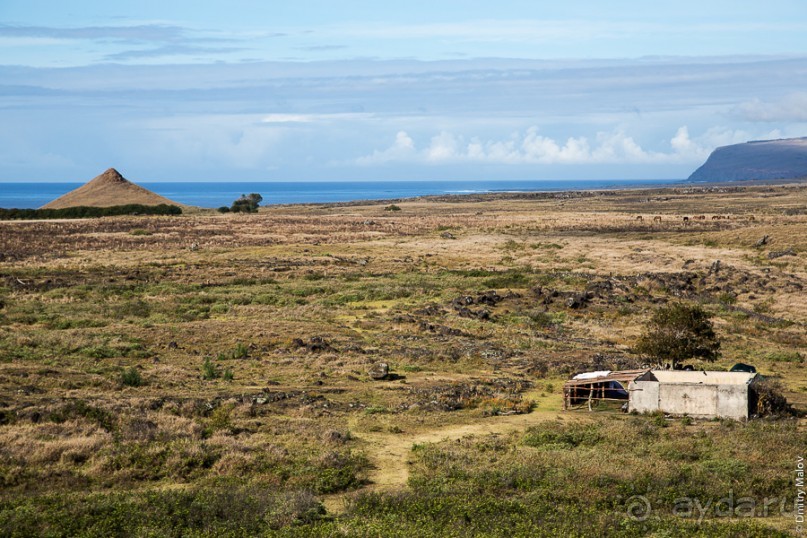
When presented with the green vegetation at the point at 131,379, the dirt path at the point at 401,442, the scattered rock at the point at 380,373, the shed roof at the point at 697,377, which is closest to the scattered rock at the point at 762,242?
the shed roof at the point at 697,377

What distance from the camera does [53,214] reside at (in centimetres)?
11319

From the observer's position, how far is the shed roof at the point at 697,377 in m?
24.8

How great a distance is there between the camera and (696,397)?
22.9m

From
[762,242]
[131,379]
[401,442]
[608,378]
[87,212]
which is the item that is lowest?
[401,442]

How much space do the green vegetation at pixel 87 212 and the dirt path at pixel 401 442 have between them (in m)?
103

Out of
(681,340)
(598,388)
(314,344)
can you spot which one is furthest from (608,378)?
(314,344)

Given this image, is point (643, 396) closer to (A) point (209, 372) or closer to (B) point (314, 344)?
(B) point (314, 344)

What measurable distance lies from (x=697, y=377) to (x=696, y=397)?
2.52 m

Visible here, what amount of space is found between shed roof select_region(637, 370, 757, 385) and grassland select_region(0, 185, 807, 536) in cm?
176

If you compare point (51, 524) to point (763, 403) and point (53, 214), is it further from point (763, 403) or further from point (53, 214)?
point (53, 214)

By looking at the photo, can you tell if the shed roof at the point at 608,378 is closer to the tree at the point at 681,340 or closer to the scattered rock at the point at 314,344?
the tree at the point at 681,340

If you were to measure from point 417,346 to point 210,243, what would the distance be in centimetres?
4604

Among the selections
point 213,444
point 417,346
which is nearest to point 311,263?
point 417,346

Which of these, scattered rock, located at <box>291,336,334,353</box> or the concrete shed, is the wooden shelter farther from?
scattered rock, located at <box>291,336,334,353</box>
